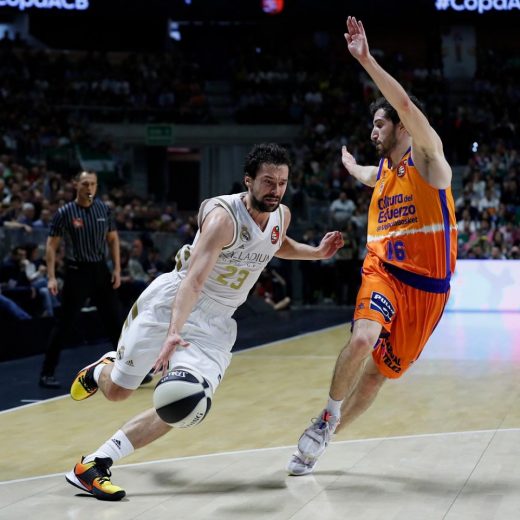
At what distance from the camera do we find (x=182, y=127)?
2480 cm

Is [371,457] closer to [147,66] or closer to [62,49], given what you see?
[147,66]

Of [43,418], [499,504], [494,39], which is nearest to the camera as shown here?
[499,504]

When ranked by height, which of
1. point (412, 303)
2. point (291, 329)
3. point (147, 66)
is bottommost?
point (291, 329)

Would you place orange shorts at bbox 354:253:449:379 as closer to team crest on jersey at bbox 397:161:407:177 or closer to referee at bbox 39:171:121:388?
team crest on jersey at bbox 397:161:407:177

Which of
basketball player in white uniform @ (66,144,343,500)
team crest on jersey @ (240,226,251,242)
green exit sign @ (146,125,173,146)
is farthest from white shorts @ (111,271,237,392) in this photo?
green exit sign @ (146,125,173,146)

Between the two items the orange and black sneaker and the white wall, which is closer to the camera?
the orange and black sneaker

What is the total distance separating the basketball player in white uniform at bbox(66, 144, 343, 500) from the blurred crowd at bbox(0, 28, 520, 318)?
9.47 m

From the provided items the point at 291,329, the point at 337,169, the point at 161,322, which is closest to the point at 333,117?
Result: the point at 337,169

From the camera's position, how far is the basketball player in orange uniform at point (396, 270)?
202 inches

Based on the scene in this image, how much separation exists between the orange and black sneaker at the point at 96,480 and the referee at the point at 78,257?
3714 millimetres

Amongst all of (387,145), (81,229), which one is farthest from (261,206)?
(81,229)

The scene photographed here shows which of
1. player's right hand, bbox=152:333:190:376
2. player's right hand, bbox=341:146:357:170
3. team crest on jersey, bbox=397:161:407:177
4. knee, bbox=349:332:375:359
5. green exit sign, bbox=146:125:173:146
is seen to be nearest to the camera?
player's right hand, bbox=152:333:190:376

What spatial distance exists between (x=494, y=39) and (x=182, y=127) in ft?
32.5

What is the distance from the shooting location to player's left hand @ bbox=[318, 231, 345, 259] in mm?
5469
